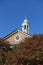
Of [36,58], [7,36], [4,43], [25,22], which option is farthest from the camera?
[25,22]

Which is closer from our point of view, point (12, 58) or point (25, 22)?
point (12, 58)

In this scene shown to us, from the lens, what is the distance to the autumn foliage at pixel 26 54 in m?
42.7

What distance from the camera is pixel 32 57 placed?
42.5 meters

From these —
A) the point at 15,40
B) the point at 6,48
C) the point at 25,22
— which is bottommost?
the point at 6,48

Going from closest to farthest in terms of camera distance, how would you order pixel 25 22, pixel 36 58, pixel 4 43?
pixel 36 58
pixel 4 43
pixel 25 22

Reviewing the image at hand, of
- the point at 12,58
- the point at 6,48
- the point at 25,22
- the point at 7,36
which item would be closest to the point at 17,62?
the point at 12,58

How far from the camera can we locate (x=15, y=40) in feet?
234

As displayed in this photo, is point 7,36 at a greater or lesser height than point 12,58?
greater

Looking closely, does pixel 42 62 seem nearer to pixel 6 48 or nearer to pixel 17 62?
pixel 17 62

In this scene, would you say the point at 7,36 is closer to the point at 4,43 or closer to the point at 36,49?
the point at 4,43

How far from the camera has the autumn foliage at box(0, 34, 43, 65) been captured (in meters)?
42.7

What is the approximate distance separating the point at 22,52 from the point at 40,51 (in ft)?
8.07

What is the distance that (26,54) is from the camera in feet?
142

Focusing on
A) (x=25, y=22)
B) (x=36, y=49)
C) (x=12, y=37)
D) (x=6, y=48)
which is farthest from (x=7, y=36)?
(x=36, y=49)
